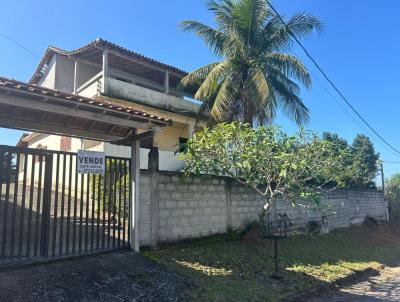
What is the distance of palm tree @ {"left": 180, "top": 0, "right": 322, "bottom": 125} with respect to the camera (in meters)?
14.5

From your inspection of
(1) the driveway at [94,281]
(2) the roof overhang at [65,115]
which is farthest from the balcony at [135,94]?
(1) the driveway at [94,281]

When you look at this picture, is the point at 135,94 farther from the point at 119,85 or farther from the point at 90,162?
the point at 90,162

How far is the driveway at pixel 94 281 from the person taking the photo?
5.39 m

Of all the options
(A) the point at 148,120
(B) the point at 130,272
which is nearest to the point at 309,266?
(B) the point at 130,272

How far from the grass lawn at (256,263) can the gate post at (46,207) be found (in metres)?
2.13

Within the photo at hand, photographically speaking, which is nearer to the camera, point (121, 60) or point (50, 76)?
point (121, 60)

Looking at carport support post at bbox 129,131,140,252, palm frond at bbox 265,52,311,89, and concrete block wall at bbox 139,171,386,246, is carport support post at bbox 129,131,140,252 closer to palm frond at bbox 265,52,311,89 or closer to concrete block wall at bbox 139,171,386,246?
concrete block wall at bbox 139,171,386,246

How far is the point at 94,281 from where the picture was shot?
6047 mm

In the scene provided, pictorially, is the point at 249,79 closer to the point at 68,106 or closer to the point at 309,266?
the point at 309,266

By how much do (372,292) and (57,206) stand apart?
6813mm

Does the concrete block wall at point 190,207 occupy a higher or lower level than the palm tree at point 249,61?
lower

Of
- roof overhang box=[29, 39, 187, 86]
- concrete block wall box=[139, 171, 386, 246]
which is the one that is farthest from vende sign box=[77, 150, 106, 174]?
roof overhang box=[29, 39, 187, 86]

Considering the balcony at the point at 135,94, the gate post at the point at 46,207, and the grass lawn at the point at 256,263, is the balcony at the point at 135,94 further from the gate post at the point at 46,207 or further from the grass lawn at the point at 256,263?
the gate post at the point at 46,207

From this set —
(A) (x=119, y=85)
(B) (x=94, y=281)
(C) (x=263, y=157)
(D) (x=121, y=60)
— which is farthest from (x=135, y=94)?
(B) (x=94, y=281)
